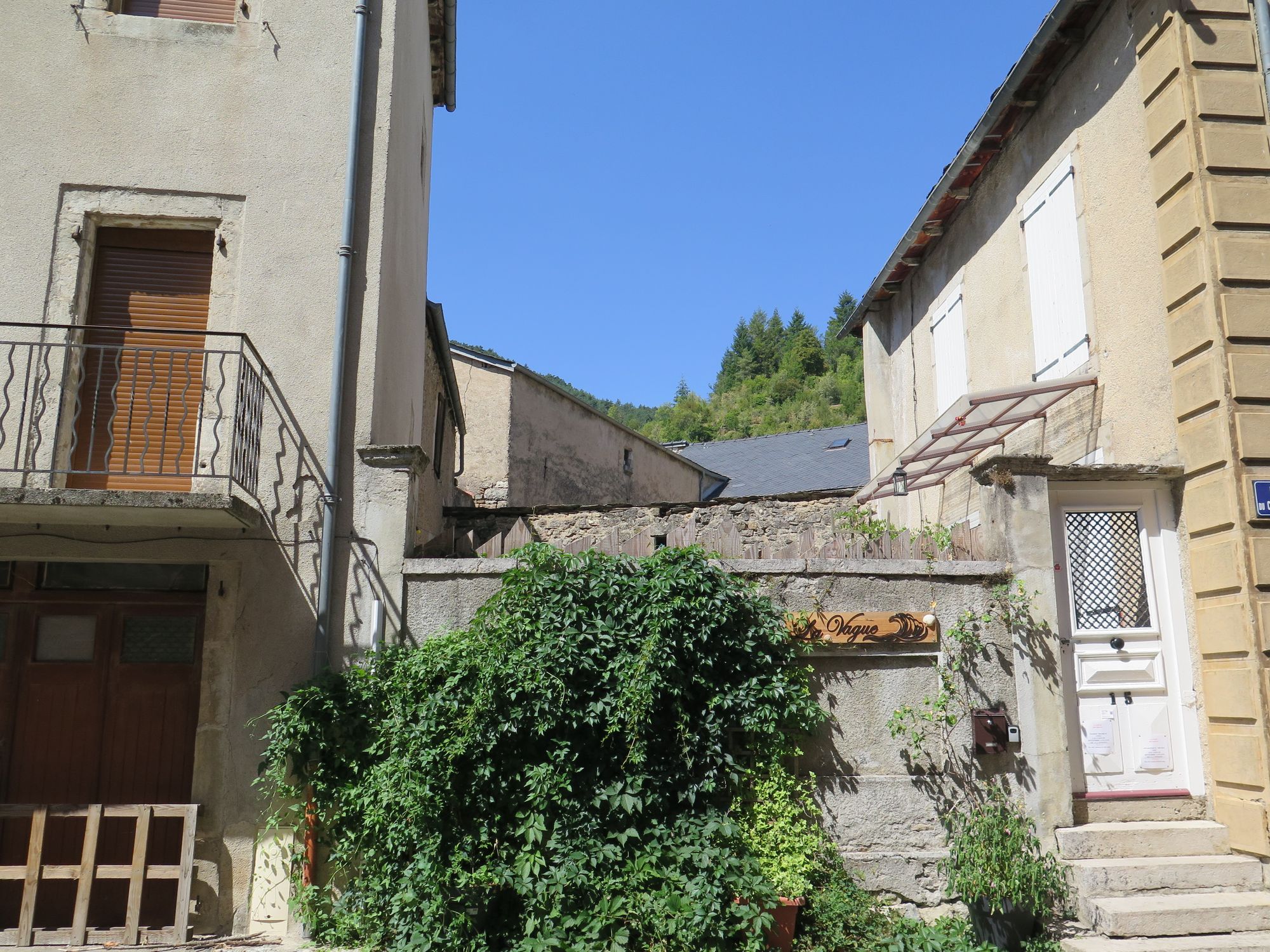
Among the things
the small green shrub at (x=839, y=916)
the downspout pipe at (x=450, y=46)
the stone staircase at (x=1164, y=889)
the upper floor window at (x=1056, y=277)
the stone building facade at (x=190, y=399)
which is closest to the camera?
the stone staircase at (x=1164, y=889)

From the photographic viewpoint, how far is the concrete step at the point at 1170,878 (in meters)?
5.57

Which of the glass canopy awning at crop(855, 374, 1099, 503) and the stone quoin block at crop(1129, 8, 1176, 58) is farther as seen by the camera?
the glass canopy awning at crop(855, 374, 1099, 503)

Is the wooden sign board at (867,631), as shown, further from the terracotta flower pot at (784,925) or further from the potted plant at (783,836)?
the terracotta flower pot at (784,925)

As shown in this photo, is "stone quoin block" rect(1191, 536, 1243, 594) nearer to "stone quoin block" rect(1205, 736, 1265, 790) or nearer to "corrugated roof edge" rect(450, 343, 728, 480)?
"stone quoin block" rect(1205, 736, 1265, 790)

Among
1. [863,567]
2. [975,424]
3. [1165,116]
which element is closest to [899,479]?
[975,424]

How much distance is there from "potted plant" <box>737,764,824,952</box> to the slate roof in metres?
13.3

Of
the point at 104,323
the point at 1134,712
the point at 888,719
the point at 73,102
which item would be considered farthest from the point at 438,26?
the point at 1134,712

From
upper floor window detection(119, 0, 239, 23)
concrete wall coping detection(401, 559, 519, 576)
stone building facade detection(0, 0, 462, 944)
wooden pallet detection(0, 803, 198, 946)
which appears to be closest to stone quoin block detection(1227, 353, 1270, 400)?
concrete wall coping detection(401, 559, 519, 576)

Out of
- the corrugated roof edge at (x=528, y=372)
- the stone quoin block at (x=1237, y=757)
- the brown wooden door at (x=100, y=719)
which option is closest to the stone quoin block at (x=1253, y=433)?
the stone quoin block at (x=1237, y=757)

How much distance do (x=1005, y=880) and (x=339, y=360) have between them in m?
5.49

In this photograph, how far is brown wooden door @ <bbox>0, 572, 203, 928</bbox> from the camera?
250 inches

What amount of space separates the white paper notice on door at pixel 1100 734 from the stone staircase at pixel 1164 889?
46 centimetres

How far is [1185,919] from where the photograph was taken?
17.6ft

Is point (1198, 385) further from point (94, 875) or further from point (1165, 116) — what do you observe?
point (94, 875)
